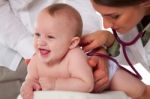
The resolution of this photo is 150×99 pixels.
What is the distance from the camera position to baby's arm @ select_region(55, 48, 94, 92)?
1.05 metres

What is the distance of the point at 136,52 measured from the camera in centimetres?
131

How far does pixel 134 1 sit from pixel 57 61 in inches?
12.8

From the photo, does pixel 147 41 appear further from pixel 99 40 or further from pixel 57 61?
pixel 57 61

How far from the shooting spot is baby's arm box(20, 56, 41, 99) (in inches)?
42.5

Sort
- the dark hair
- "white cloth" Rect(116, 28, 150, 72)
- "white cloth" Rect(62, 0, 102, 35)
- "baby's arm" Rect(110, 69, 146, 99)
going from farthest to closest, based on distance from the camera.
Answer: "white cloth" Rect(62, 0, 102, 35), "white cloth" Rect(116, 28, 150, 72), "baby's arm" Rect(110, 69, 146, 99), the dark hair

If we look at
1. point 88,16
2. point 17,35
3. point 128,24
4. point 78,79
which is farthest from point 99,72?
point 17,35

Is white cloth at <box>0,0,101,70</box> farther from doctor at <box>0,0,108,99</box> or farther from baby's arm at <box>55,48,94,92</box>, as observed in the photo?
baby's arm at <box>55,48,94,92</box>

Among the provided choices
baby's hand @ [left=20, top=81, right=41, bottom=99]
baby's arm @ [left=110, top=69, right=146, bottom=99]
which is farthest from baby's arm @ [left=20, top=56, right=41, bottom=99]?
baby's arm @ [left=110, top=69, right=146, bottom=99]

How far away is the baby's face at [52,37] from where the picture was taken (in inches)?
42.5

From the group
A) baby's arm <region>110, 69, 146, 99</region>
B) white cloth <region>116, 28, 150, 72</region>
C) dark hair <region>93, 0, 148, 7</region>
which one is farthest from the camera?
white cloth <region>116, 28, 150, 72</region>

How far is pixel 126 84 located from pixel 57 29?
0.31 metres

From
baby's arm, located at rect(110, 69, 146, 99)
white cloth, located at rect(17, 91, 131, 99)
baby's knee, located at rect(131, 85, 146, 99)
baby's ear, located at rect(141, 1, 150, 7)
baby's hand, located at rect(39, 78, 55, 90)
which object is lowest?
baby's knee, located at rect(131, 85, 146, 99)

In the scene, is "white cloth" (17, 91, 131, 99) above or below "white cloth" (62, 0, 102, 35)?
below

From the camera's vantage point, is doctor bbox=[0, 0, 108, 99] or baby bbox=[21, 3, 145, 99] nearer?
baby bbox=[21, 3, 145, 99]
